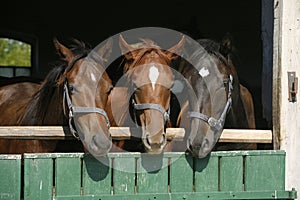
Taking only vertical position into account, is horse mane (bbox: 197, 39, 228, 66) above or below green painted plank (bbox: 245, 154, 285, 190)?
above

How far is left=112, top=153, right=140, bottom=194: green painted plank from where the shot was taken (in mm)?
3893

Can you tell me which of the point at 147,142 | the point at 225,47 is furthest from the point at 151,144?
the point at 225,47

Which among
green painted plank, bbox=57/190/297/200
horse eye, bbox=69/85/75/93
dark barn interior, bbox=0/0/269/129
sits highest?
dark barn interior, bbox=0/0/269/129

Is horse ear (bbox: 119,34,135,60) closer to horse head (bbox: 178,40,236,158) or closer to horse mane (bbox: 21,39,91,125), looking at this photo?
horse mane (bbox: 21,39,91,125)

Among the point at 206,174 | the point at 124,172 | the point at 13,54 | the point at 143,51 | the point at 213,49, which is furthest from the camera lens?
the point at 13,54

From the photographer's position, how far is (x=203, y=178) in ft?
13.1

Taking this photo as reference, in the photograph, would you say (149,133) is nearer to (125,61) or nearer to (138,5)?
(125,61)

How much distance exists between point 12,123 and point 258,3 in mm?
4922

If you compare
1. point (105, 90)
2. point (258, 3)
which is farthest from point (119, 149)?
point (258, 3)

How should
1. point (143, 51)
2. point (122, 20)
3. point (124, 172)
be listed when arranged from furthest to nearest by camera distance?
point (122, 20) < point (143, 51) < point (124, 172)

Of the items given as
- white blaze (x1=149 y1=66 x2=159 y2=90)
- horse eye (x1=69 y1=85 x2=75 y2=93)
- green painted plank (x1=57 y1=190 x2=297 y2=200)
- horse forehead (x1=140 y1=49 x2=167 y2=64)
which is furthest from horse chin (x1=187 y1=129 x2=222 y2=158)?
horse eye (x1=69 y1=85 x2=75 y2=93)

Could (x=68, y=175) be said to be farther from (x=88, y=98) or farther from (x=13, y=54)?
(x=13, y=54)

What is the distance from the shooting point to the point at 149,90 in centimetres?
392

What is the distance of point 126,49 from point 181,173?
2.88 ft
